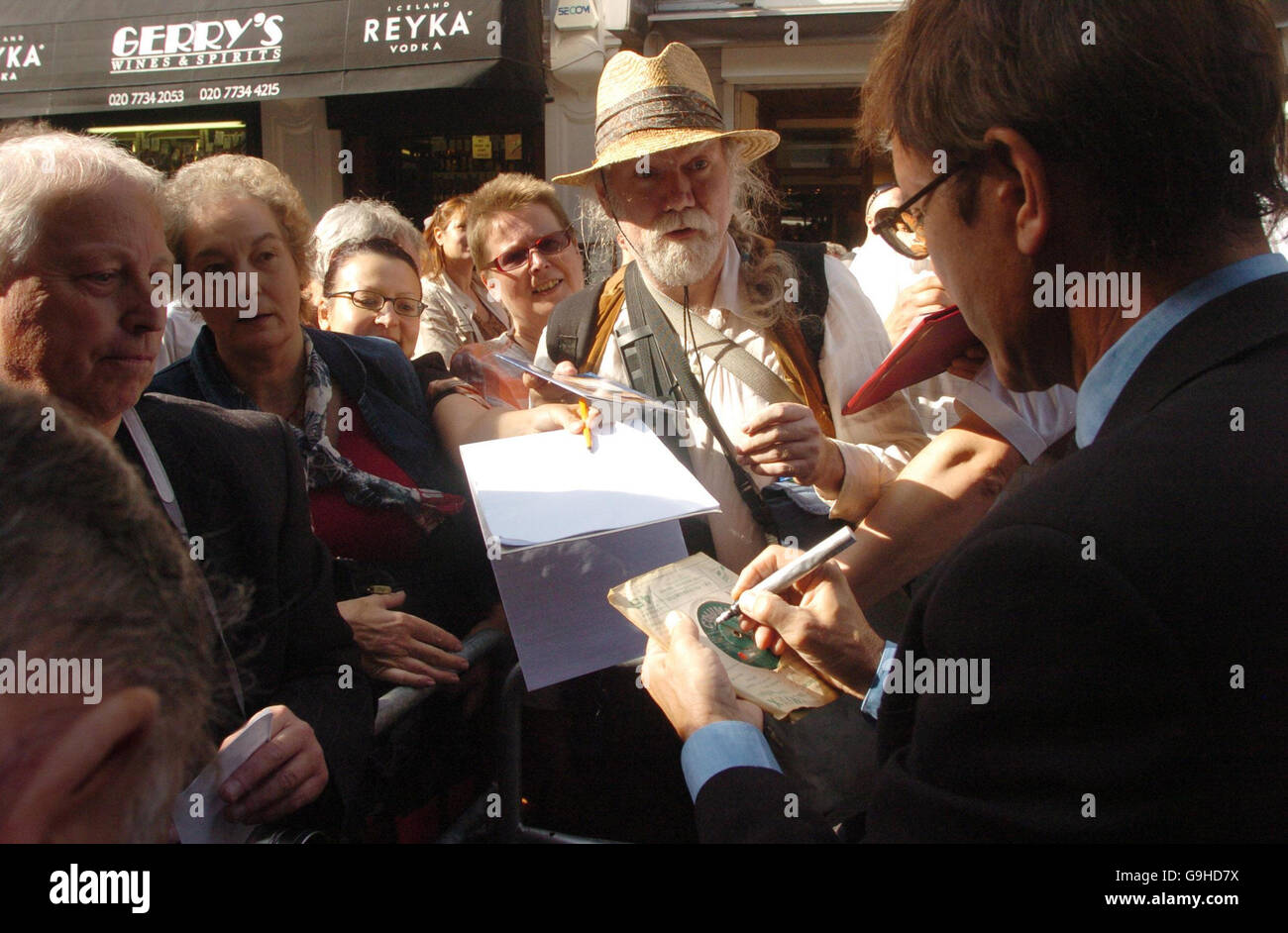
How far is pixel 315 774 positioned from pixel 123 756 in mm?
887

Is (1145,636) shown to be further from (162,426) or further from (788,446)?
(162,426)

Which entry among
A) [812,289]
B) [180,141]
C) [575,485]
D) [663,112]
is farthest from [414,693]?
[180,141]

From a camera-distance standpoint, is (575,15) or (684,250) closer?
(684,250)

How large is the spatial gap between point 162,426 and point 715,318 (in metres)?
1.31

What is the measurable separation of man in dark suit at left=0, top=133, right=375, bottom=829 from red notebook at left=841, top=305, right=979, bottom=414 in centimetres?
115

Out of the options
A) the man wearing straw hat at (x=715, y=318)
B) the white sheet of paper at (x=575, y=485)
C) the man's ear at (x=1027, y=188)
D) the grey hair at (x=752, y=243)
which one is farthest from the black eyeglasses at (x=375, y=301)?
the man's ear at (x=1027, y=188)

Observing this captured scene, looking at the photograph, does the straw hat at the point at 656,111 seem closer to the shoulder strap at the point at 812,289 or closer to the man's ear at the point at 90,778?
the shoulder strap at the point at 812,289

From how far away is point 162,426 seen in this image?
1.58 m

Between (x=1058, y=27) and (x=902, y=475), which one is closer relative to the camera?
(x=1058, y=27)

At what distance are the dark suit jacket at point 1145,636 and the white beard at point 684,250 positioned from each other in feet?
5.09

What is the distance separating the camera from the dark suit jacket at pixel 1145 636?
2.44 ft
